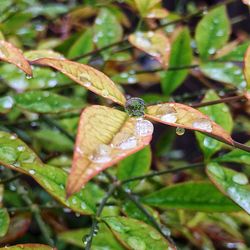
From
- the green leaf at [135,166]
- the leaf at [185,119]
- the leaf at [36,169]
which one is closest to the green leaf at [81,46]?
the green leaf at [135,166]

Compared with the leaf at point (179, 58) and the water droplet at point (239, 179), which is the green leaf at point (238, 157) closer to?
the water droplet at point (239, 179)

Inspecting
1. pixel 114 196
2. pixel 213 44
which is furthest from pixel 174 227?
pixel 213 44

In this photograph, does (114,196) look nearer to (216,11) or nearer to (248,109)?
(216,11)

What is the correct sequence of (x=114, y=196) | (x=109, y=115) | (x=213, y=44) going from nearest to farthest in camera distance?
(x=109, y=115) → (x=114, y=196) → (x=213, y=44)

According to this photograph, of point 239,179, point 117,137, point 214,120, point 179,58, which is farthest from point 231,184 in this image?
point 179,58

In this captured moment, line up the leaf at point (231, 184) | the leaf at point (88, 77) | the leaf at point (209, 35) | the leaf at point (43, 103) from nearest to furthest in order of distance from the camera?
the leaf at point (88, 77), the leaf at point (231, 184), the leaf at point (43, 103), the leaf at point (209, 35)
